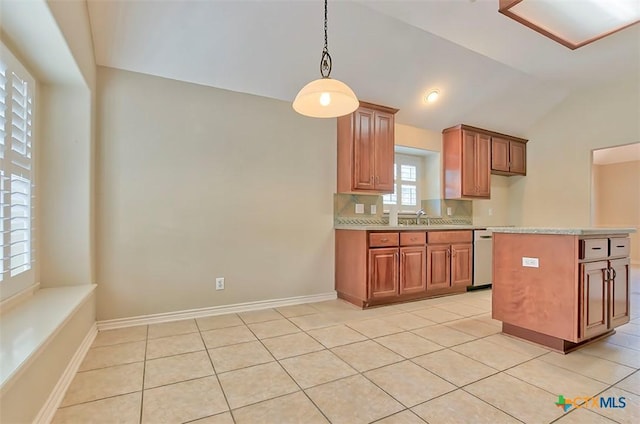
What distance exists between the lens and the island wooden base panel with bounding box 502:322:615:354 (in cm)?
233

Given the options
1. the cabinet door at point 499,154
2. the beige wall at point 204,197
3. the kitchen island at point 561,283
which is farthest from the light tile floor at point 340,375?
the cabinet door at point 499,154

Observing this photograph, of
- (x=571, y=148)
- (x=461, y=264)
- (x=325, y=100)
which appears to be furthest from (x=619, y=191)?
(x=325, y=100)

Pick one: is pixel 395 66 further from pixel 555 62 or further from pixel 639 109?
pixel 639 109

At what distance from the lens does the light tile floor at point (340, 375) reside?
1593mm

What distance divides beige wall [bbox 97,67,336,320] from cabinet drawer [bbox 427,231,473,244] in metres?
1.29

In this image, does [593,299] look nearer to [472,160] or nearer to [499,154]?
[472,160]

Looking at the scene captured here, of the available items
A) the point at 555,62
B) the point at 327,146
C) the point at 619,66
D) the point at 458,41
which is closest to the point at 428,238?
the point at 327,146

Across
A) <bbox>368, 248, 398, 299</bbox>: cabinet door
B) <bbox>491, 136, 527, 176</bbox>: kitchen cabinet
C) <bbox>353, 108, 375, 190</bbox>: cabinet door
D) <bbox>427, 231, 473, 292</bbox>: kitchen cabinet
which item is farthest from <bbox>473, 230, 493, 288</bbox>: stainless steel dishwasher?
<bbox>353, 108, 375, 190</bbox>: cabinet door

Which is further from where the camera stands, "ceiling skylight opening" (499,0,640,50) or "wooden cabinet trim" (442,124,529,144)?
"wooden cabinet trim" (442,124,529,144)

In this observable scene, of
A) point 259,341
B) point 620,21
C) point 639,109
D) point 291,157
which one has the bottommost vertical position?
point 259,341

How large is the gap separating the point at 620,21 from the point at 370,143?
8.77 feet

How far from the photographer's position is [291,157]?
362 cm

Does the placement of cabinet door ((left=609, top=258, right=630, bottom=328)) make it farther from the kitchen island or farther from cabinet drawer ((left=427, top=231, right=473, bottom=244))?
cabinet drawer ((left=427, top=231, right=473, bottom=244))

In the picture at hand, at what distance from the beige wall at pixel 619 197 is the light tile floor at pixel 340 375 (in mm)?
5798
